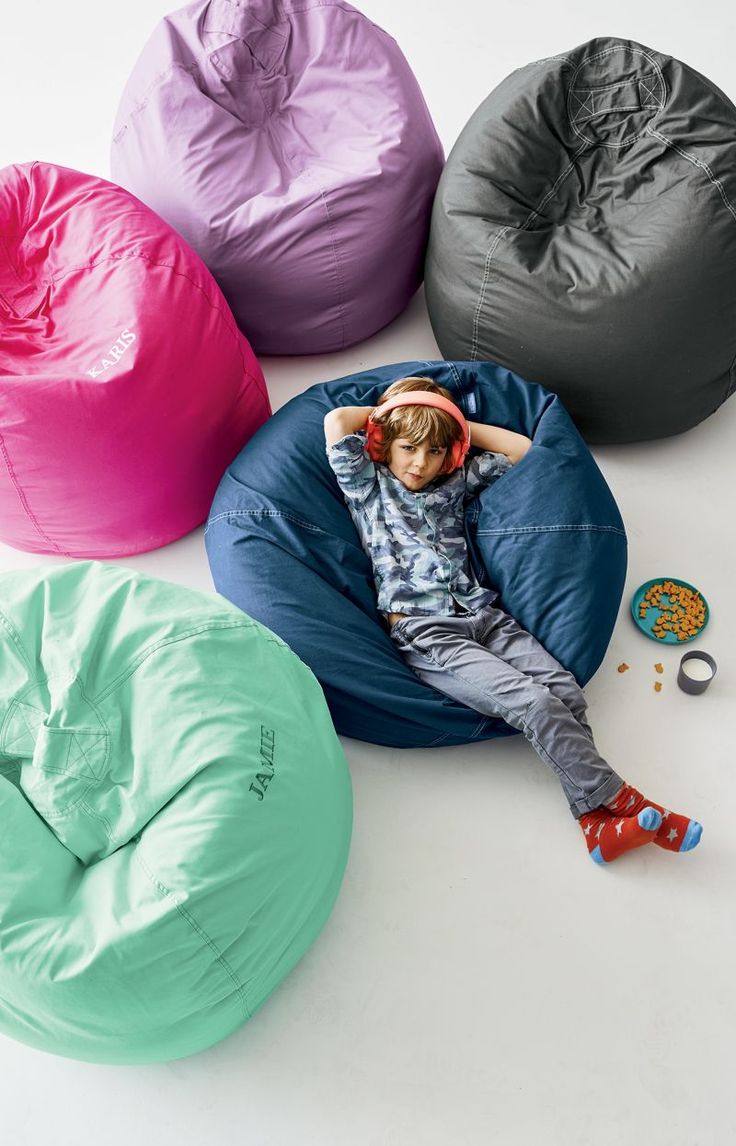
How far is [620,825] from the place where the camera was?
1.83 m

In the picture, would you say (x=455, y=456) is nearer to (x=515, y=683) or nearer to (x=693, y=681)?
(x=515, y=683)

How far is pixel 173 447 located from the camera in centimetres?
216

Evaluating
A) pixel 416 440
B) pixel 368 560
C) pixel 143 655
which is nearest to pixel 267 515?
pixel 368 560

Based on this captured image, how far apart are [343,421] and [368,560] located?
32 centimetres

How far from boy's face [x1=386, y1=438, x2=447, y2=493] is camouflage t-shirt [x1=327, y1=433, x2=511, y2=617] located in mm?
35

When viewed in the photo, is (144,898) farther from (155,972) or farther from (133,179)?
(133,179)

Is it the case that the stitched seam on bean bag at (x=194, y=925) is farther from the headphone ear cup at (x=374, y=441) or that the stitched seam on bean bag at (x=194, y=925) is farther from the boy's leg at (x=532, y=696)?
the headphone ear cup at (x=374, y=441)

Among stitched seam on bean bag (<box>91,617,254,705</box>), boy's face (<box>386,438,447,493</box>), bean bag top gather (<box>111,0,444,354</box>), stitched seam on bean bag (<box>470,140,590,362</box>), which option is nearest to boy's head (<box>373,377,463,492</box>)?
boy's face (<box>386,438,447,493</box>)

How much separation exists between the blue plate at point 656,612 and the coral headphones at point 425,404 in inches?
20.1

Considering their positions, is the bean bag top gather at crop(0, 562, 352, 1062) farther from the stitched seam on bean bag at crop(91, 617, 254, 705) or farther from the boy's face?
the boy's face

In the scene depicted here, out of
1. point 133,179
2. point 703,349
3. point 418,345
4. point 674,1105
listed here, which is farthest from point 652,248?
point 674,1105

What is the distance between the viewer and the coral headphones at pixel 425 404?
2141 mm

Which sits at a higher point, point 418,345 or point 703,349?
point 703,349

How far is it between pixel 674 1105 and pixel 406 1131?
1.50 ft
